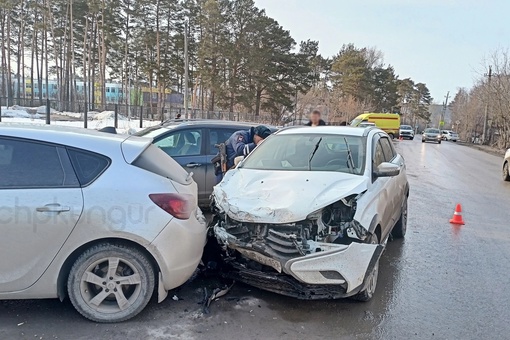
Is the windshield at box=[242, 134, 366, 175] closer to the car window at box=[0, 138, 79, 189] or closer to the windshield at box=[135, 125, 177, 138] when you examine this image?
the windshield at box=[135, 125, 177, 138]

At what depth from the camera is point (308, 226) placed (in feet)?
12.2

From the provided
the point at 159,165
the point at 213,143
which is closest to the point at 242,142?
the point at 213,143

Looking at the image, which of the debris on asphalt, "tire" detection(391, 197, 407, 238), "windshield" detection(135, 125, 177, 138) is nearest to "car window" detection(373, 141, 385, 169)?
"tire" detection(391, 197, 407, 238)

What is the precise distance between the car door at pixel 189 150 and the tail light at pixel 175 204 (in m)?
3.09

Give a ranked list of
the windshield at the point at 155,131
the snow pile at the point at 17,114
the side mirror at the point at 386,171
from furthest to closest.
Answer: the snow pile at the point at 17,114 < the windshield at the point at 155,131 < the side mirror at the point at 386,171

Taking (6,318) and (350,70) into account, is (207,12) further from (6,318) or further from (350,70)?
(6,318)

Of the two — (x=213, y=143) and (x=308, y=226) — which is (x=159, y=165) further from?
(x=213, y=143)

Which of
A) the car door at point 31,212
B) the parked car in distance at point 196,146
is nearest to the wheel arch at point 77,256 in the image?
the car door at point 31,212

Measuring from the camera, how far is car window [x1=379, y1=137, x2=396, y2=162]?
18.6 feet

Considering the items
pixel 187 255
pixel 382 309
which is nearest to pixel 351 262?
pixel 382 309

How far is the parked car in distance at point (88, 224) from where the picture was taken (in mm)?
3197

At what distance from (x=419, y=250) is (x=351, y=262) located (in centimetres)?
274

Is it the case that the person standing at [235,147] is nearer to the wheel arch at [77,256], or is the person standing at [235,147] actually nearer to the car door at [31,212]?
the wheel arch at [77,256]

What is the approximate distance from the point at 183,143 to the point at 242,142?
1181 millimetres
